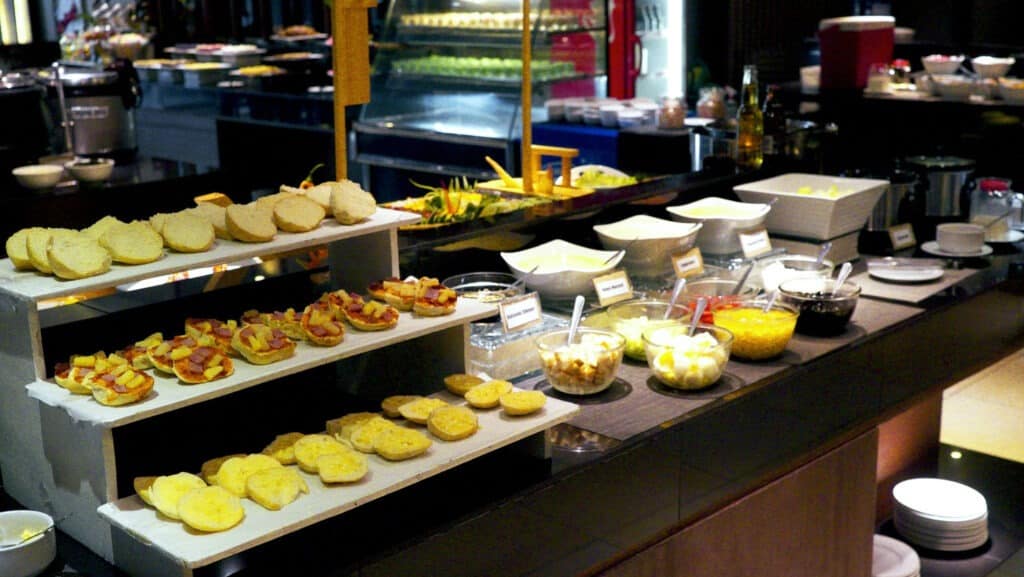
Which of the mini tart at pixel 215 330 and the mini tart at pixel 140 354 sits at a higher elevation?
the mini tart at pixel 215 330

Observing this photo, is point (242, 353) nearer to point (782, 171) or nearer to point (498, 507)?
point (498, 507)

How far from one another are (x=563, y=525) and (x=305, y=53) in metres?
8.48

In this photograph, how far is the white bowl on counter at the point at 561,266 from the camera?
2775 millimetres

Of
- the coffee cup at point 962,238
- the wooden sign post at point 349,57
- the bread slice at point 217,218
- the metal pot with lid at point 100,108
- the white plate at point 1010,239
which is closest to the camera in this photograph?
the bread slice at point 217,218

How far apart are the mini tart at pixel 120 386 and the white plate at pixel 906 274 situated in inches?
89.5

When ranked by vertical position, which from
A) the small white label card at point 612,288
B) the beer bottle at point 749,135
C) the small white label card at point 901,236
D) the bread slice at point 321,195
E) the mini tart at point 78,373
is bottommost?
the small white label card at point 901,236

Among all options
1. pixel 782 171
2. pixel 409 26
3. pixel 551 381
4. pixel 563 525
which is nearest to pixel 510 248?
pixel 551 381

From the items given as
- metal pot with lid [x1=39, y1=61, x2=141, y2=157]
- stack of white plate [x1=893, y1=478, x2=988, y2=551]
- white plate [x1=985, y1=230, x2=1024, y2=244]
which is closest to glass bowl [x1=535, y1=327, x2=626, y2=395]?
stack of white plate [x1=893, y1=478, x2=988, y2=551]

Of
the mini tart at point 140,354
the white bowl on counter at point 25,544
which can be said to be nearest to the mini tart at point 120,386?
the mini tart at point 140,354

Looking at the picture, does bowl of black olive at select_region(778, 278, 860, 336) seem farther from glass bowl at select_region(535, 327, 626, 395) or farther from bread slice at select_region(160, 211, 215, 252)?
bread slice at select_region(160, 211, 215, 252)

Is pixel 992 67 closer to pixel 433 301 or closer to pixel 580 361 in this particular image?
pixel 580 361

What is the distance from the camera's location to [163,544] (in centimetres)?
159

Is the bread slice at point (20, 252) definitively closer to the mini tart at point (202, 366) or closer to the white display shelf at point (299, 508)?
the mini tart at point (202, 366)

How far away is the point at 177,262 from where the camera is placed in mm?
1855
